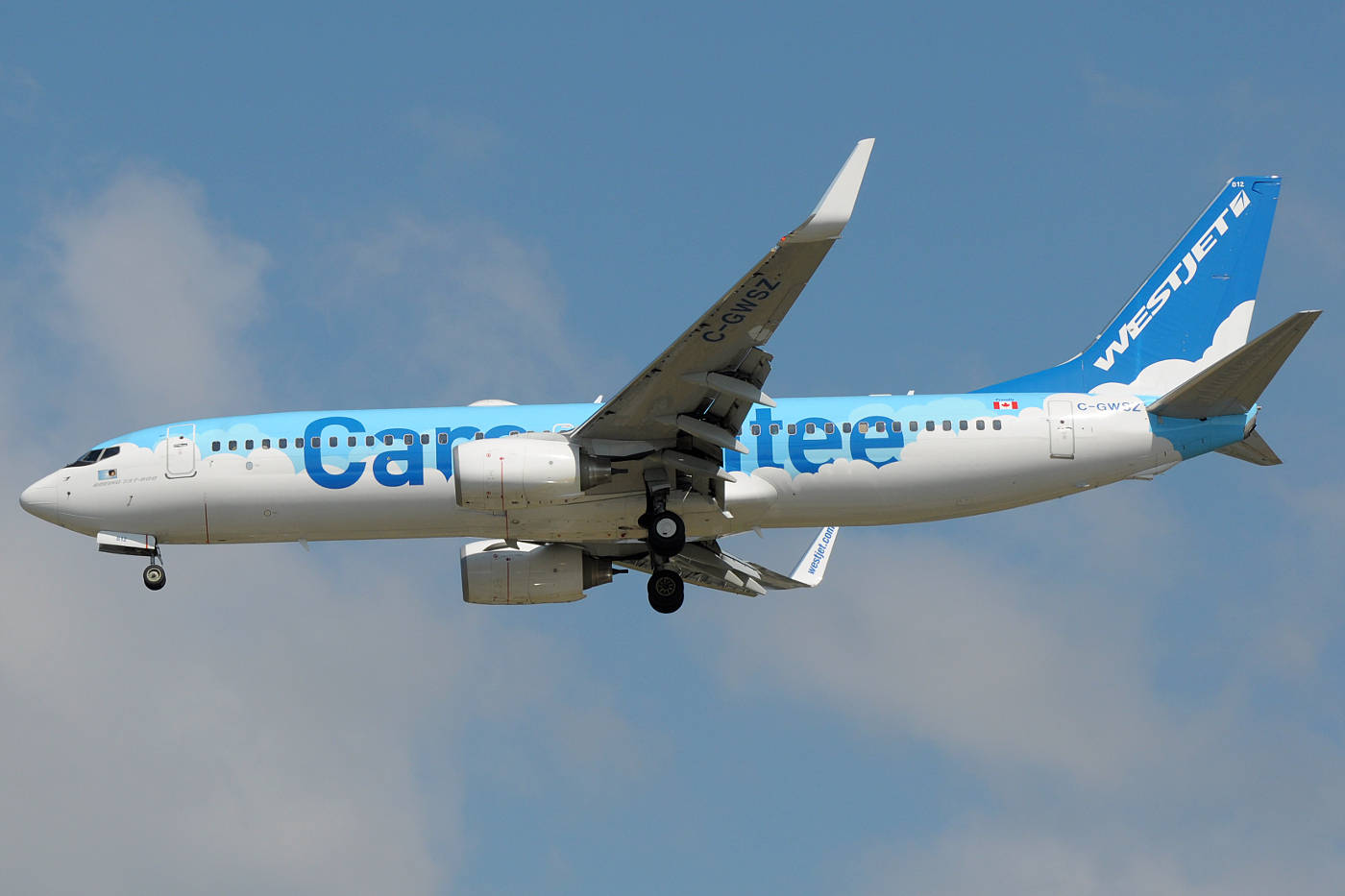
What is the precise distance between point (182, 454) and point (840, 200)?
1399 centimetres

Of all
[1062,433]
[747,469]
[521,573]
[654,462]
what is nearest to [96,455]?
[521,573]

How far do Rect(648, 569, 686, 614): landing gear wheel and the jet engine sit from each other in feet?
8.93

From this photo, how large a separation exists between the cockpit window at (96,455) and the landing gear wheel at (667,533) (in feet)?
34.2

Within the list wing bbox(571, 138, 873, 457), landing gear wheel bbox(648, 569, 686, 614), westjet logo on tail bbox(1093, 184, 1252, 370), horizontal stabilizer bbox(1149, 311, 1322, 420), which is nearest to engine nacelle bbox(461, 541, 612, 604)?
landing gear wheel bbox(648, 569, 686, 614)

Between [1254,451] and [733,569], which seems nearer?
[1254,451]

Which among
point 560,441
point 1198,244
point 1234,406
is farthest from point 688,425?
point 1198,244

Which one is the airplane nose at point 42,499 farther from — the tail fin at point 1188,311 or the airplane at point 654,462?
the tail fin at point 1188,311

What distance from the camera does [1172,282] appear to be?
1319 inches

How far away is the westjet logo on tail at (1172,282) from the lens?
32.4m

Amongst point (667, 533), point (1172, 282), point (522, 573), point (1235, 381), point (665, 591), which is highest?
point (1172, 282)

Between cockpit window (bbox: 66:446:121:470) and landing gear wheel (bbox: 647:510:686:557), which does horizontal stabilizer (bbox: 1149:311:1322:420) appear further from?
cockpit window (bbox: 66:446:121:470)

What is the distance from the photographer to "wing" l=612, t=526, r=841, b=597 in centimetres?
3400

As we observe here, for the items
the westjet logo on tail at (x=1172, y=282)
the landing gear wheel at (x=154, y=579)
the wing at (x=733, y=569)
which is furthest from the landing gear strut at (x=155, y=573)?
the westjet logo on tail at (x=1172, y=282)

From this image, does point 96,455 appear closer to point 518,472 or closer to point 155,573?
point 155,573
